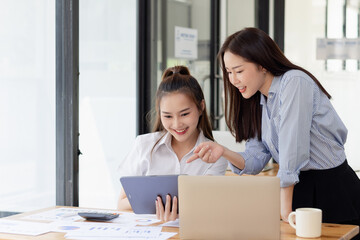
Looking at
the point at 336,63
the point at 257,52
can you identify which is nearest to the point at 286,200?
the point at 257,52

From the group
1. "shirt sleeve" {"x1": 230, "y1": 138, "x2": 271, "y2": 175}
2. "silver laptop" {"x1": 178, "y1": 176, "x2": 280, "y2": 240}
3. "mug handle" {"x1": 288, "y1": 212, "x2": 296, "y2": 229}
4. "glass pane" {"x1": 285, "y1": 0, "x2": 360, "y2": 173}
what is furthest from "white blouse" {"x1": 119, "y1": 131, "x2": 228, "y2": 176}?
"glass pane" {"x1": 285, "y1": 0, "x2": 360, "y2": 173}

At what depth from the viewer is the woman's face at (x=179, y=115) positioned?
2344 mm

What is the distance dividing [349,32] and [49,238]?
3.86m

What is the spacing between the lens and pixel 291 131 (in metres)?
1.98

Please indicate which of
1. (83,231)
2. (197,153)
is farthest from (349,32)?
(83,231)

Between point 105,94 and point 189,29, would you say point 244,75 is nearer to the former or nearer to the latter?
point 105,94

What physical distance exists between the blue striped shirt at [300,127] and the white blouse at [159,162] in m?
0.37

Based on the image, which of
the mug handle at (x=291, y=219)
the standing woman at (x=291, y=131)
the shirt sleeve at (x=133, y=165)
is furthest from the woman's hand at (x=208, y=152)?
the shirt sleeve at (x=133, y=165)

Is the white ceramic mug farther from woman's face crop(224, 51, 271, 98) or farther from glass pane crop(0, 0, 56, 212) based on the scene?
glass pane crop(0, 0, 56, 212)

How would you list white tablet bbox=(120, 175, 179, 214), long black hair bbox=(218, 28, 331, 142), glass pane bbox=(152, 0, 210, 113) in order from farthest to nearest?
glass pane bbox=(152, 0, 210, 113)
long black hair bbox=(218, 28, 331, 142)
white tablet bbox=(120, 175, 179, 214)

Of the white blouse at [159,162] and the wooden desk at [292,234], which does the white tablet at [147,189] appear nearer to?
the wooden desk at [292,234]

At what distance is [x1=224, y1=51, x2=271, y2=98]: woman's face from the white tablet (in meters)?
0.46

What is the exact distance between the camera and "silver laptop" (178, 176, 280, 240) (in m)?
1.65

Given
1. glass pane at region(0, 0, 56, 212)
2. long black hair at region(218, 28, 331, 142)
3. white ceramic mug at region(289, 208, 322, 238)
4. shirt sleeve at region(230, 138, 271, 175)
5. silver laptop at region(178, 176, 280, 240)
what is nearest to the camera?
silver laptop at region(178, 176, 280, 240)
